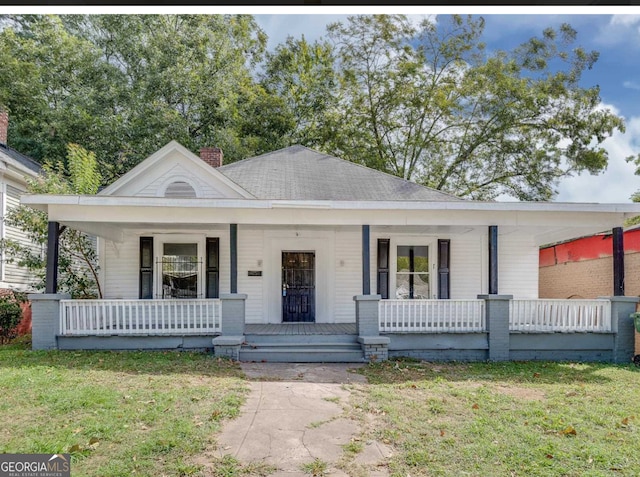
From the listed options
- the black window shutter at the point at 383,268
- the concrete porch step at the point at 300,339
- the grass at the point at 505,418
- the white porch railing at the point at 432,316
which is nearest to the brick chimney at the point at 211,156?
the black window shutter at the point at 383,268

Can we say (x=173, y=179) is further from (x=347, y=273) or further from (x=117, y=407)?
(x=117, y=407)

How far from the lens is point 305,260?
33.9 feet

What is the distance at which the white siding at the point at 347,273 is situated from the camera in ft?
33.5

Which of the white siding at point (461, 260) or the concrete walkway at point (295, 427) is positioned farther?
the white siding at point (461, 260)

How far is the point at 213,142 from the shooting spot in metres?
18.8

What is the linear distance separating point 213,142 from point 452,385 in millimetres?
15517

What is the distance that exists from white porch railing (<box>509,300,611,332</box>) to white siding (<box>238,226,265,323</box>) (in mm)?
5356

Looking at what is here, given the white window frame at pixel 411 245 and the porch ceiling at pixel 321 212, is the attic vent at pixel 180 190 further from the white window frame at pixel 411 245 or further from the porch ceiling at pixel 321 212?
the white window frame at pixel 411 245

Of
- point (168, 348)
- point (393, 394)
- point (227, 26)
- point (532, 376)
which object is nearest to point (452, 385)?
point (393, 394)

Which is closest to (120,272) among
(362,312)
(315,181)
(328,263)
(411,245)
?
(328,263)

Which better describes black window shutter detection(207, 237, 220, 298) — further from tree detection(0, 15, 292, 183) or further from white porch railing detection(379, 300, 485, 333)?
tree detection(0, 15, 292, 183)

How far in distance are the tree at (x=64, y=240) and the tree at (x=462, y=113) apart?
41.0ft

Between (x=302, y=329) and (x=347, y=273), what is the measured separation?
209cm

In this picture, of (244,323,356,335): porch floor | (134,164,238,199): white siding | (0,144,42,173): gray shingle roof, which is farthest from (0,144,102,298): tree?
(244,323,356,335): porch floor
